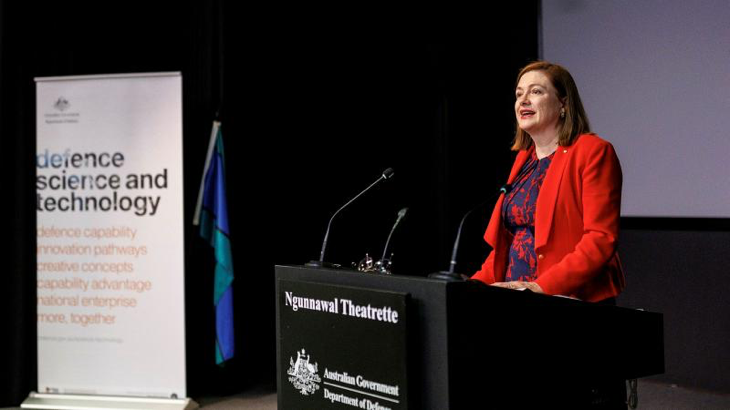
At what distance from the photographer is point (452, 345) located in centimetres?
151

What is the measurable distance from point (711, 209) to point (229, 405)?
3066mm

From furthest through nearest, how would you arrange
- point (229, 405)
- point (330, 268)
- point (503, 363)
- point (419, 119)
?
point (419, 119) → point (229, 405) → point (330, 268) → point (503, 363)

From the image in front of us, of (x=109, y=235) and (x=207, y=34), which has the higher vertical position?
(x=207, y=34)

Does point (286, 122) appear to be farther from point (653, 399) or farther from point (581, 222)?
point (581, 222)

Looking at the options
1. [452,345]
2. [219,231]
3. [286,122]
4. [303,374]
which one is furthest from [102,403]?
[452,345]

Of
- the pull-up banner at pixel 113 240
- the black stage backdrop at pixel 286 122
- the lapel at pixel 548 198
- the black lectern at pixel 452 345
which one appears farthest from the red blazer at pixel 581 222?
the black stage backdrop at pixel 286 122

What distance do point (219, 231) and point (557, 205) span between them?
2.85 m

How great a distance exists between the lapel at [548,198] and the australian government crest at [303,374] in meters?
0.73

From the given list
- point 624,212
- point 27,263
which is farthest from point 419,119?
point 27,263

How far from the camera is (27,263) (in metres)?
4.65

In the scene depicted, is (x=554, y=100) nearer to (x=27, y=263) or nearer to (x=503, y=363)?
(x=503, y=363)

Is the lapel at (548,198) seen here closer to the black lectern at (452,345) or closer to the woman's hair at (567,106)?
the woman's hair at (567,106)

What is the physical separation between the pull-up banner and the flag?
257mm

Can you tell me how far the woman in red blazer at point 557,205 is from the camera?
198 centimetres
